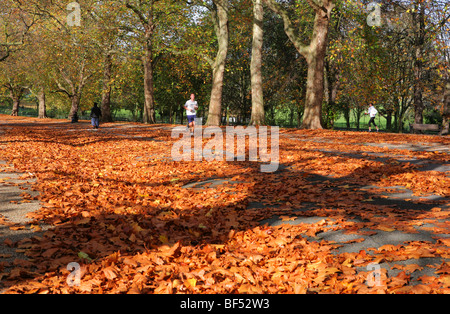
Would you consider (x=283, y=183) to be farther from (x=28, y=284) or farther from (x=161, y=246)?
(x=28, y=284)

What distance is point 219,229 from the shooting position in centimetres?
514

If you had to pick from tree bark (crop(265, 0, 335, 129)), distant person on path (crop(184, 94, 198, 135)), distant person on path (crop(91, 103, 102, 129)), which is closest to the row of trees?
tree bark (crop(265, 0, 335, 129))

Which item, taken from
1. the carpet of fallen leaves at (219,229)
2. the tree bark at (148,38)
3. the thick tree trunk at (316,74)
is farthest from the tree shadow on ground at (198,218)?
the tree bark at (148,38)

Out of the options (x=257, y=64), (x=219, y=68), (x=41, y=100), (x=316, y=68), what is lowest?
(x=316, y=68)

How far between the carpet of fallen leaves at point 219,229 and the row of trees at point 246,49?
1372cm

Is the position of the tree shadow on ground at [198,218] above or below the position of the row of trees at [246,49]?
below

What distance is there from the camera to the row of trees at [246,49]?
2238 cm

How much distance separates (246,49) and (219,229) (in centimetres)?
3777

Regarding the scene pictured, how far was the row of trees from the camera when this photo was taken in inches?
881

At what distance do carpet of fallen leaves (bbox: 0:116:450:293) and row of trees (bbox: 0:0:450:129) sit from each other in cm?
1372

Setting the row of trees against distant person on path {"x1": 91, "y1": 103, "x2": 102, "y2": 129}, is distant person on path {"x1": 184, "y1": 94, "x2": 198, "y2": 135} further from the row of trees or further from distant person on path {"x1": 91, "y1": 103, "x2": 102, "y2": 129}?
distant person on path {"x1": 91, "y1": 103, "x2": 102, "y2": 129}

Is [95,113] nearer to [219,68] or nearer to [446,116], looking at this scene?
[219,68]

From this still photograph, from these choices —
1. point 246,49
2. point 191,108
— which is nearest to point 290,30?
point 191,108

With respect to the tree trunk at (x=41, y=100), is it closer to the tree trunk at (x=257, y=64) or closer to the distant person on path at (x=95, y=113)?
the distant person on path at (x=95, y=113)
